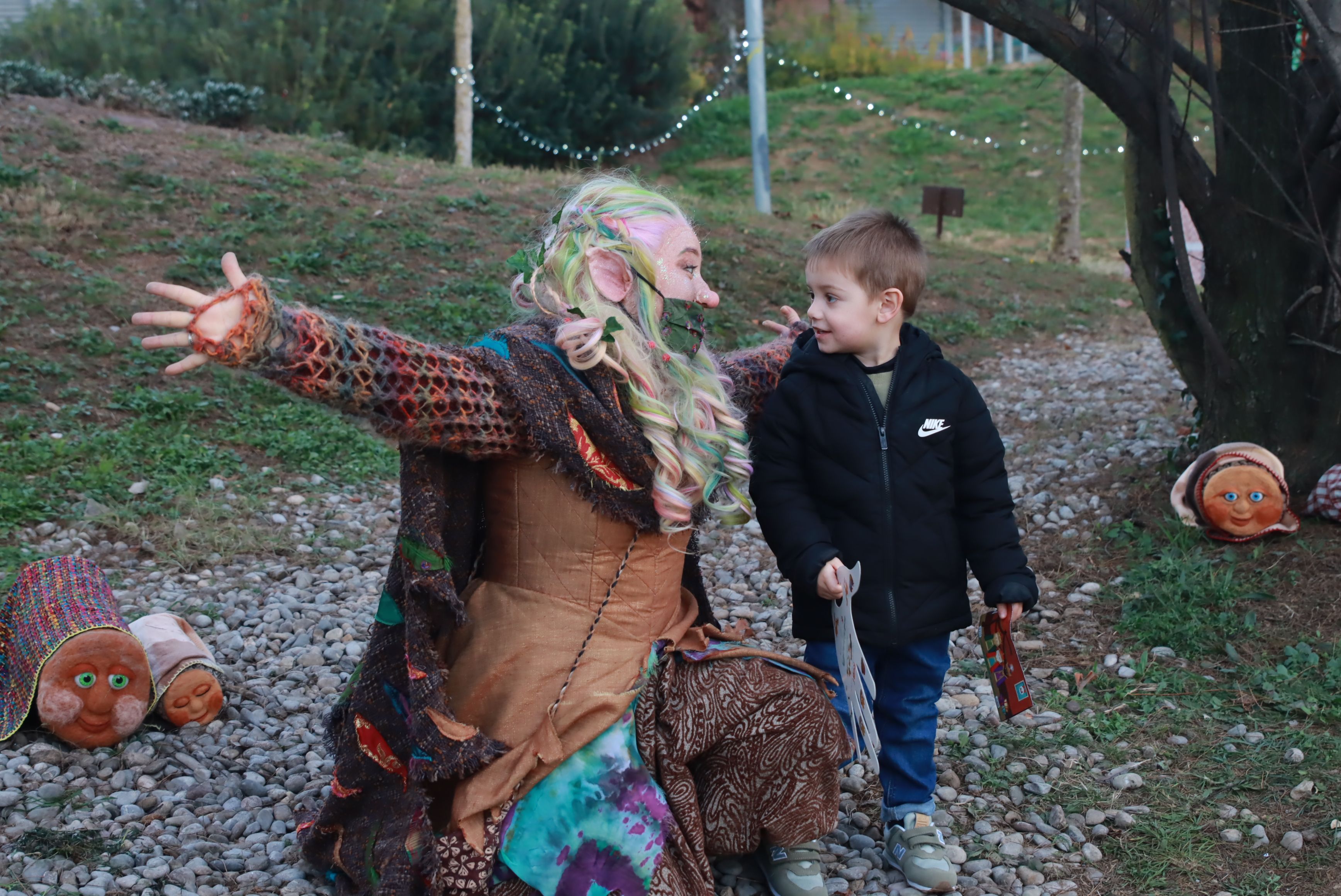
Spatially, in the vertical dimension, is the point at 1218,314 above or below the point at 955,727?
above

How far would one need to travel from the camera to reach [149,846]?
9.78 ft

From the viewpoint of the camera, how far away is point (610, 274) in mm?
2682

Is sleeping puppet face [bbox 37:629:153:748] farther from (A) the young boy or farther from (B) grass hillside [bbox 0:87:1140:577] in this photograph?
(A) the young boy

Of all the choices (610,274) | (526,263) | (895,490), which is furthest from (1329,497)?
(526,263)

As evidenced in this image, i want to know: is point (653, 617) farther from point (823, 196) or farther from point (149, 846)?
point (823, 196)

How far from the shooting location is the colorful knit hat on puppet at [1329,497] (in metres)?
4.58

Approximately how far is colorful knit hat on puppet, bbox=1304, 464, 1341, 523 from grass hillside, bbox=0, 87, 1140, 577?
312 cm

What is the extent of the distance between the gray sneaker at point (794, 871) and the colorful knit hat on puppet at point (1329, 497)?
2913 mm

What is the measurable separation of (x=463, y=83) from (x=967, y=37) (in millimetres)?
18043

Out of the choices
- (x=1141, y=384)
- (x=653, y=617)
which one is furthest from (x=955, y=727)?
(x=1141, y=384)

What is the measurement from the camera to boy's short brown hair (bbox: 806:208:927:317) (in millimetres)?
2920

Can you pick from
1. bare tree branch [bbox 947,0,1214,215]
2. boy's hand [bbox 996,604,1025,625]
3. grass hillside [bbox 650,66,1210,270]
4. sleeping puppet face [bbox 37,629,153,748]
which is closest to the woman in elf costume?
boy's hand [bbox 996,604,1025,625]

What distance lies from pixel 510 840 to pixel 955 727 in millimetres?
1874

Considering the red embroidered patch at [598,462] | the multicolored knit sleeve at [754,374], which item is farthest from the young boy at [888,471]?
the red embroidered patch at [598,462]
